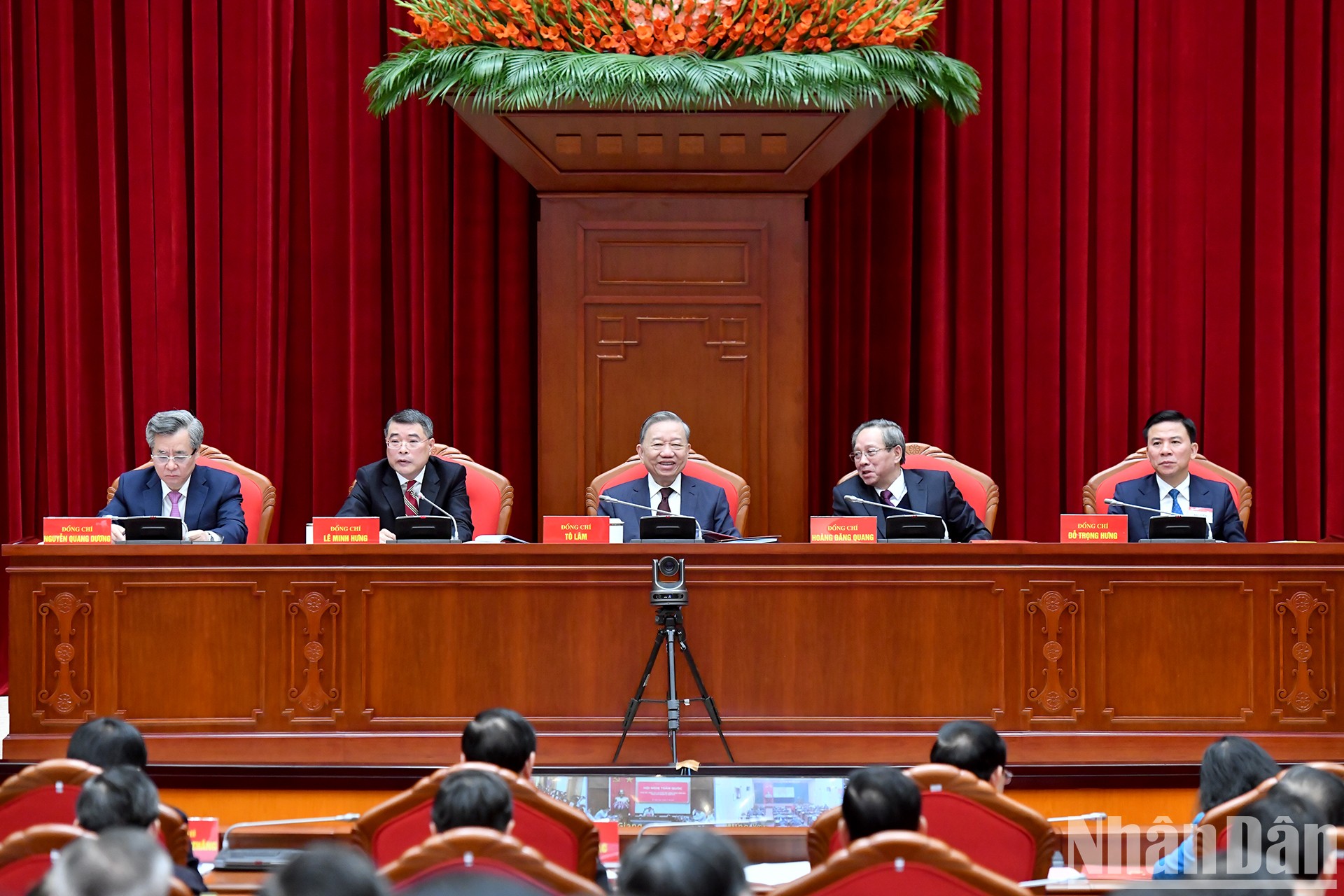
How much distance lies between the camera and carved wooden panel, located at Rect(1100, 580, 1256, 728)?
4.02m

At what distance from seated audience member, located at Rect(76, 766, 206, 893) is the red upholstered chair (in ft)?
0.41

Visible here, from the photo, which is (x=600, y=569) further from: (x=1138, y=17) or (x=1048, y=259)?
(x=1138, y=17)

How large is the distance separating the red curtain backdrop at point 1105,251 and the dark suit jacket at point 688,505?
4.49ft

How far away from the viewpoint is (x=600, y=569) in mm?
4082

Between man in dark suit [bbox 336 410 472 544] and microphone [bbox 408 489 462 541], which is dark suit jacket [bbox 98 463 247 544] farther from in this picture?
microphone [bbox 408 489 462 541]

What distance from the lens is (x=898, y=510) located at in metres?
4.52

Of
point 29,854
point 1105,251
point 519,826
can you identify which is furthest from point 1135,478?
point 29,854

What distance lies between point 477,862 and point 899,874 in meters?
0.54

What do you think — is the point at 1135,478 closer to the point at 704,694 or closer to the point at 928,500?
the point at 928,500

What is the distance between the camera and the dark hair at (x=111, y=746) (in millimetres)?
2504

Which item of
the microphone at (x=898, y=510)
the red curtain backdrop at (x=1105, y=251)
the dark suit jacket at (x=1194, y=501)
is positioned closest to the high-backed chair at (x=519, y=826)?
the microphone at (x=898, y=510)

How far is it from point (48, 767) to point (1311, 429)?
211 inches

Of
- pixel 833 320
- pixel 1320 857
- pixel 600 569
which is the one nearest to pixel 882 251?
pixel 833 320

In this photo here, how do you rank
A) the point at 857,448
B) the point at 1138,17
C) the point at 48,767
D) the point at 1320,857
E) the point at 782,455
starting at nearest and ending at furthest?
the point at 1320,857, the point at 48,767, the point at 857,448, the point at 782,455, the point at 1138,17
